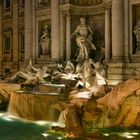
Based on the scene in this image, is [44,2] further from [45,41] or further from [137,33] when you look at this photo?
[137,33]

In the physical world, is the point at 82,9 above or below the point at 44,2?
below

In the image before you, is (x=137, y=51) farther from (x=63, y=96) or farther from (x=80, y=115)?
(x=80, y=115)

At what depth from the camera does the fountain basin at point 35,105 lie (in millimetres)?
12789

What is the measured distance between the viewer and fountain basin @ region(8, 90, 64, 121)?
42.0ft

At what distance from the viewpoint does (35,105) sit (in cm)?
1342

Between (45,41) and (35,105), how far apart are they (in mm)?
8148

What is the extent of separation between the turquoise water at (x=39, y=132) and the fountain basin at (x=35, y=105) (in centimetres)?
42

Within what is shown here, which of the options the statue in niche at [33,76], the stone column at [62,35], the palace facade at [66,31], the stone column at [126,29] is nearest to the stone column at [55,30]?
the palace facade at [66,31]

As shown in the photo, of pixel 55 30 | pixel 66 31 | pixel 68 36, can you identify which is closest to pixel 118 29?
pixel 68 36

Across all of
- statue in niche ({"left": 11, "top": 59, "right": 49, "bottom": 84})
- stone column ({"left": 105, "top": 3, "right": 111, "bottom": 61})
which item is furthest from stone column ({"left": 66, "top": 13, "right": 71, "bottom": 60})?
stone column ({"left": 105, "top": 3, "right": 111, "bottom": 61})

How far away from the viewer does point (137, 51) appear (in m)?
16.0

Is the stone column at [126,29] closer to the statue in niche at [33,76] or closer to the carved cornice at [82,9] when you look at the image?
the carved cornice at [82,9]

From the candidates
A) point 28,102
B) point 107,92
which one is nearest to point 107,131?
point 107,92

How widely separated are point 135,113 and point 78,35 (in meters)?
8.54
